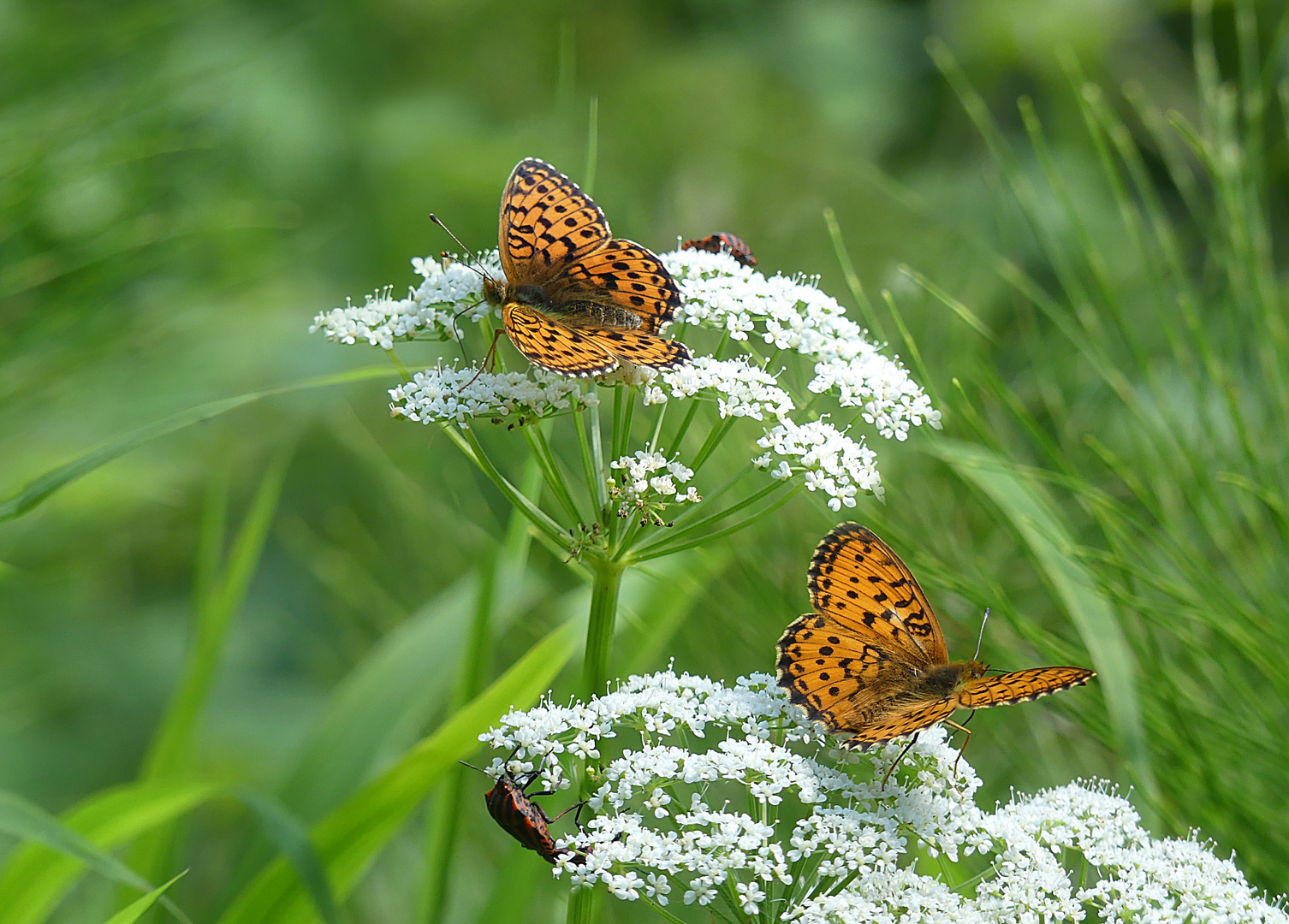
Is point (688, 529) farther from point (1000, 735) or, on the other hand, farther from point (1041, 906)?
point (1000, 735)

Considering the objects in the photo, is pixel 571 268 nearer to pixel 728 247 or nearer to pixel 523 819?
pixel 728 247

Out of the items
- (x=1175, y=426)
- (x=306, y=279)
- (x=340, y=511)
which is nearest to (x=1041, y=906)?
(x=1175, y=426)

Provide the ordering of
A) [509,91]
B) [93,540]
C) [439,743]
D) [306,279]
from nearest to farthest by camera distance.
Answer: [439,743] < [93,540] < [306,279] < [509,91]

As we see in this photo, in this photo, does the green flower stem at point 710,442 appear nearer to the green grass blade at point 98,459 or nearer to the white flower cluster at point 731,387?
the white flower cluster at point 731,387

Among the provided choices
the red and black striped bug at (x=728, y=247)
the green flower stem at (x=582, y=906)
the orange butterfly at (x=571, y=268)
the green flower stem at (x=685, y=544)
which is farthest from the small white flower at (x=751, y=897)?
the red and black striped bug at (x=728, y=247)

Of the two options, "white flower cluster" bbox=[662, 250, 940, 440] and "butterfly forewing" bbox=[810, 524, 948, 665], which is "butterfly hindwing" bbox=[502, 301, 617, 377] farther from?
"butterfly forewing" bbox=[810, 524, 948, 665]

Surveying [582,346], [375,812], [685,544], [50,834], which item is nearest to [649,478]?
[685,544]

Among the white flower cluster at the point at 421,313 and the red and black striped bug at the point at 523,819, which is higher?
the white flower cluster at the point at 421,313
